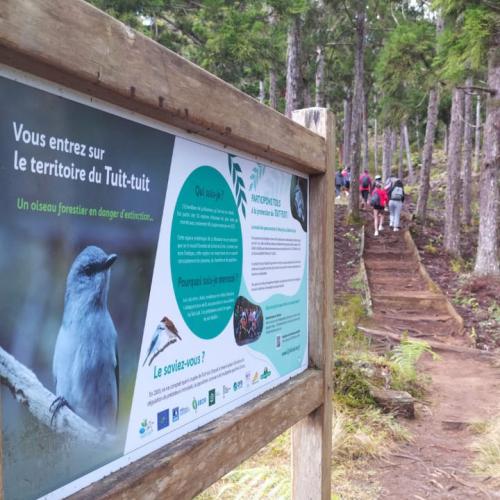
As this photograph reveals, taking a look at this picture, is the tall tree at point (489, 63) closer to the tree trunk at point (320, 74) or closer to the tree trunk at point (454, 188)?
the tree trunk at point (454, 188)

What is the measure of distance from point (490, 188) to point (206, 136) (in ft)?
35.5

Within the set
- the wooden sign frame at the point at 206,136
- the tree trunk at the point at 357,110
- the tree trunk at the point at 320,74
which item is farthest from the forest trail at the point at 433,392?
the tree trunk at the point at 320,74

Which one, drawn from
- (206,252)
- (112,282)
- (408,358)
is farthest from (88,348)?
(408,358)

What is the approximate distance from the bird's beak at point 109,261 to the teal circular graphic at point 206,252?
0.75 feet

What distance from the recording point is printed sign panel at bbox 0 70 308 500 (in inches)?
42.9

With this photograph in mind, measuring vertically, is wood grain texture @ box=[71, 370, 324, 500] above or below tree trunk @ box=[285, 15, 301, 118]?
below

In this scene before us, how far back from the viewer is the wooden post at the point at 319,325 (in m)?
2.52

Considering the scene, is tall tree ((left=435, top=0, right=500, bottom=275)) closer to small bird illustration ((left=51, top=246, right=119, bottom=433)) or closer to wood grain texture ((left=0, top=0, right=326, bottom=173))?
wood grain texture ((left=0, top=0, right=326, bottom=173))

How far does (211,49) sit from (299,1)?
1859mm

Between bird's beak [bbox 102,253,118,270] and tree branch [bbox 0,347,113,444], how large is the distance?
308mm

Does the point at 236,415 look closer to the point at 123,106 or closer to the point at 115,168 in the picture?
the point at 115,168

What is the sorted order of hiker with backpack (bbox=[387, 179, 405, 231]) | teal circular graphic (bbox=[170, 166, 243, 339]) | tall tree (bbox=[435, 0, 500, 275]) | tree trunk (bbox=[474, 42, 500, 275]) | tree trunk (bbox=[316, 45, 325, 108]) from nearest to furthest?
teal circular graphic (bbox=[170, 166, 243, 339]), tall tree (bbox=[435, 0, 500, 275]), tree trunk (bbox=[474, 42, 500, 275]), hiker with backpack (bbox=[387, 179, 405, 231]), tree trunk (bbox=[316, 45, 325, 108])

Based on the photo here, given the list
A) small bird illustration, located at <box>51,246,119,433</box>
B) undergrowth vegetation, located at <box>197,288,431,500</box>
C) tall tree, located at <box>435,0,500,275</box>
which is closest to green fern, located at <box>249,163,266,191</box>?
small bird illustration, located at <box>51,246,119,433</box>

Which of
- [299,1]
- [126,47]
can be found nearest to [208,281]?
[126,47]
